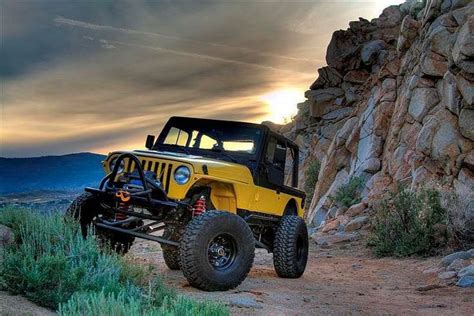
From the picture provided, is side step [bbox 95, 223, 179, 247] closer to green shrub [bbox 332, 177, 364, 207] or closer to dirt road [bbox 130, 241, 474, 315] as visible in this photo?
dirt road [bbox 130, 241, 474, 315]

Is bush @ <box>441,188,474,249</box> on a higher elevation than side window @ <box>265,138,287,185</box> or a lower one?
A: lower

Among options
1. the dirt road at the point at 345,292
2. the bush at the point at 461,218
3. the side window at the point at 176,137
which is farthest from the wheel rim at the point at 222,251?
the bush at the point at 461,218

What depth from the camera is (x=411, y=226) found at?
13.5 m

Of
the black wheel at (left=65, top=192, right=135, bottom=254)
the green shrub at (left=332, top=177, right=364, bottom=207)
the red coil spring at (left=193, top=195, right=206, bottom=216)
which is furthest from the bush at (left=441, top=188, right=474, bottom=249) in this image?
the green shrub at (left=332, top=177, right=364, bottom=207)

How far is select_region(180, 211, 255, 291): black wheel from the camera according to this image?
655 cm

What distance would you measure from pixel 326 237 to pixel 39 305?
13430mm

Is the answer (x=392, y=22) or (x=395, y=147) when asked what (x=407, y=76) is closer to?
(x=395, y=147)

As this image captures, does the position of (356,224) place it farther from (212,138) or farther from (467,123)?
(212,138)

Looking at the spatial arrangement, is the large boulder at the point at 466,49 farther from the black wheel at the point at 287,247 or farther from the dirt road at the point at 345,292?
the black wheel at the point at 287,247

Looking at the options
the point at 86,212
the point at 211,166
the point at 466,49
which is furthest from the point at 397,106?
the point at 86,212

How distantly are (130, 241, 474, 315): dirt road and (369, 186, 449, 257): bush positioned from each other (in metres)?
0.68

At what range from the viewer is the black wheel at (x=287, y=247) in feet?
30.0

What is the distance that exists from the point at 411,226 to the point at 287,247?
5689 millimetres

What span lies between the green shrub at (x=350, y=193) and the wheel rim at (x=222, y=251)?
52.2 feet
